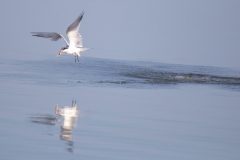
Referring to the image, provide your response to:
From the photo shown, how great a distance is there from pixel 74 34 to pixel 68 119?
474 centimetres

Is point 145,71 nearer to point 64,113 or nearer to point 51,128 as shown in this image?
point 64,113

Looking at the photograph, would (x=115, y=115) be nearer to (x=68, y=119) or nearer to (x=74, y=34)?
(x=68, y=119)

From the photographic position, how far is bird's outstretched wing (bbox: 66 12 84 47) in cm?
1914

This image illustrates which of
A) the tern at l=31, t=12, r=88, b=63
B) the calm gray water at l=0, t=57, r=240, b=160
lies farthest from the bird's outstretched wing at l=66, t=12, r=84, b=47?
the calm gray water at l=0, t=57, r=240, b=160

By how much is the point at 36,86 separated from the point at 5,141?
8408mm

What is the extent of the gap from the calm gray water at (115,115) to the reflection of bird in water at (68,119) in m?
0.02

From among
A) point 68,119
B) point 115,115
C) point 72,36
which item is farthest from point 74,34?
point 68,119

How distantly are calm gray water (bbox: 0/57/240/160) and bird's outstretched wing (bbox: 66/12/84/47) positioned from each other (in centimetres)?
115

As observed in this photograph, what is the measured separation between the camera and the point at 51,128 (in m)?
13.9

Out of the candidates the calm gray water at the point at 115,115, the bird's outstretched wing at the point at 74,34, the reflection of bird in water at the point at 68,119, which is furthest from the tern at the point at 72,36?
the reflection of bird in water at the point at 68,119

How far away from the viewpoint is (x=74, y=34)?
19578mm

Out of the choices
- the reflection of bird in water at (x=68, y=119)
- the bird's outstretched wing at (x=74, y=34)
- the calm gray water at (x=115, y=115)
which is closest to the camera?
the calm gray water at (x=115, y=115)

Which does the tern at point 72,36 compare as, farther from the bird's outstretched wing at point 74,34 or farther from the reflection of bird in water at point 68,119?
the reflection of bird in water at point 68,119

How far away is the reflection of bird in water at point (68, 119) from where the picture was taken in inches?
516
